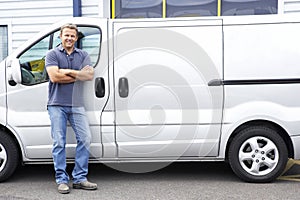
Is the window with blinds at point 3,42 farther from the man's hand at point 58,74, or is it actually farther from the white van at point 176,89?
the man's hand at point 58,74

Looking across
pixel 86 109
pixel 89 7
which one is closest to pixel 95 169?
pixel 86 109

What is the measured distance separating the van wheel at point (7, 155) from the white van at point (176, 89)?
1cm

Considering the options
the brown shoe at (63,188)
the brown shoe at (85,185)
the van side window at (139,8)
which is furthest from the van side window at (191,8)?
the brown shoe at (63,188)

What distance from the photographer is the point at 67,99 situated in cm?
430

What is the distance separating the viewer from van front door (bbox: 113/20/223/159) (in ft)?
14.5

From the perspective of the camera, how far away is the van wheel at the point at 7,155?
4453mm

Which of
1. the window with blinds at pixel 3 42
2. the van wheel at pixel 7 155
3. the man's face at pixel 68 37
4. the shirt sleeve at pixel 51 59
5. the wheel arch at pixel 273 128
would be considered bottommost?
the van wheel at pixel 7 155

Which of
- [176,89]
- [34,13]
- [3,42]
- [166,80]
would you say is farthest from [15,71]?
[3,42]

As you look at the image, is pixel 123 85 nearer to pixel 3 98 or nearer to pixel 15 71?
pixel 15 71

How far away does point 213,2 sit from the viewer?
25.1 ft

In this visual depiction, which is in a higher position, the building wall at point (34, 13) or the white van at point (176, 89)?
the building wall at point (34, 13)

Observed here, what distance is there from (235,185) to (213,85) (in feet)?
3.90

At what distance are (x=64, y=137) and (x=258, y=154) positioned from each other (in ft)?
7.24

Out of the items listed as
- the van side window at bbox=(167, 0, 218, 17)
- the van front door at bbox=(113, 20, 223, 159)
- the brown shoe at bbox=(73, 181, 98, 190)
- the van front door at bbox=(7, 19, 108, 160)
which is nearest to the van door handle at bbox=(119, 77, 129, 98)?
the van front door at bbox=(113, 20, 223, 159)
